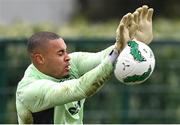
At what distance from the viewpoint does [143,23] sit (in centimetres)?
638

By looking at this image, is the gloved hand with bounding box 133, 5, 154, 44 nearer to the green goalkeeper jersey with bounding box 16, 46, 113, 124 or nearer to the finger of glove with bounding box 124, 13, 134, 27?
the finger of glove with bounding box 124, 13, 134, 27

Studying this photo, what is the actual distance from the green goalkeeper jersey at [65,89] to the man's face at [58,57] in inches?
3.7

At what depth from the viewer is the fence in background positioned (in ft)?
38.2

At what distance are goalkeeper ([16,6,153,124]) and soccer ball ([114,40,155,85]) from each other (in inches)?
2.1

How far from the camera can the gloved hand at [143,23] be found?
6.32 metres

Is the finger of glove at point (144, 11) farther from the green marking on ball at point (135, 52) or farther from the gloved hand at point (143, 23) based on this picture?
the green marking on ball at point (135, 52)

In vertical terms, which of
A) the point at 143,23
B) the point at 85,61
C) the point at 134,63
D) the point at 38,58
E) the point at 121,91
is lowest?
the point at 121,91

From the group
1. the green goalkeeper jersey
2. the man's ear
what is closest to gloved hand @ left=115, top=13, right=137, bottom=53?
the green goalkeeper jersey

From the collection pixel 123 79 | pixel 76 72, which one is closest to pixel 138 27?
pixel 123 79

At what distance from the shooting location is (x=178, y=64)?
1205 centimetres

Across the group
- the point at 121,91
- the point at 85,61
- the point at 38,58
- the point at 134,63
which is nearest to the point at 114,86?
the point at 121,91

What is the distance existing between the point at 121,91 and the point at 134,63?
5595 mm

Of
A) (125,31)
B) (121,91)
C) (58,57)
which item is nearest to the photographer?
(125,31)

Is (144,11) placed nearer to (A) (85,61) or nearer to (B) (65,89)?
(B) (65,89)
